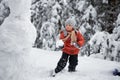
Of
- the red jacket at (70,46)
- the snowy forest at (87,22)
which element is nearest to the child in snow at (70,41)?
the red jacket at (70,46)

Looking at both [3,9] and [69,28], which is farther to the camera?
Answer: [3,9]

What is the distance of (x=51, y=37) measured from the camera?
573 inches

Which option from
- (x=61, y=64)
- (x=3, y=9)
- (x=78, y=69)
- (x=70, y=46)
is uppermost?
(x=3, y=9)

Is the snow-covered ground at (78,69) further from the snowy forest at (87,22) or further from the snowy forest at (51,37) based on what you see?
the snowy forest at (87,22)

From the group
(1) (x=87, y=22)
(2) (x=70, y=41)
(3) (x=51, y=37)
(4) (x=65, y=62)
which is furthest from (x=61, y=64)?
(3) (x=51, y=37)

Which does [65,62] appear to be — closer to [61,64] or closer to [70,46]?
[61,64]

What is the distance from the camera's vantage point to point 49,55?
9.57 metres

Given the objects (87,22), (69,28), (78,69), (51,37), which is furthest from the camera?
(51,37)

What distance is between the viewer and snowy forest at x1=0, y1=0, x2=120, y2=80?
5297mm

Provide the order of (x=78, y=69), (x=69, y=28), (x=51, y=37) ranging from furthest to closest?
(x=51, y=37) → (x=78, y=69) → (x=69, y=28)

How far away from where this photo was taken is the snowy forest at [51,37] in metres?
5.30

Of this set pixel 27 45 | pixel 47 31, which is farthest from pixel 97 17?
pixel 27 45

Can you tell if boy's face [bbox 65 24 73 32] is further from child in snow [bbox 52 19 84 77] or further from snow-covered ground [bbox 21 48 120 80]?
snow-covered ground [bbox 21 48 120 80]

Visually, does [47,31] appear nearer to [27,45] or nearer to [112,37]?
[112,37]
